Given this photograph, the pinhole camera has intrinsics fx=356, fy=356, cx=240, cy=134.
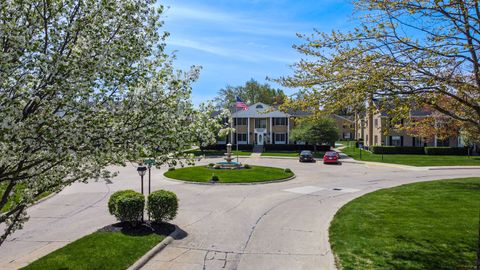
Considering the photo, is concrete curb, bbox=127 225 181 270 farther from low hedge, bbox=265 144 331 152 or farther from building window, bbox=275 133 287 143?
building window, bbox=275 133 287 143

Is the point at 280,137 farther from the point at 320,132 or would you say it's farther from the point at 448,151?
the point at 448,151

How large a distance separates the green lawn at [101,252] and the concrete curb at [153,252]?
0.12m

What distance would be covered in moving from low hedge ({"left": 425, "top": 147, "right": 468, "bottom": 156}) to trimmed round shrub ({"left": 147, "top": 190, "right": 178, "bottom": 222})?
48.6m

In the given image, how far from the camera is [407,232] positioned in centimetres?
1127

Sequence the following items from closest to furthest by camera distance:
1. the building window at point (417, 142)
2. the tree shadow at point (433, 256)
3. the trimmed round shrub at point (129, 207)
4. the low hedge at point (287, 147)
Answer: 1. the tree shadow at point (433, 256)
2. the trimmed round shrub at point (129, 207)
3. the building window at point (417, 142)
4. the low hedge at point (287, 147)

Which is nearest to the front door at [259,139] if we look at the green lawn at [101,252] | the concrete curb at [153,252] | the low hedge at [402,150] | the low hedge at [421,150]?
the low hedge at [421,150]

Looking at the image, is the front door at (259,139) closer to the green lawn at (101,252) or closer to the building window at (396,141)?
the building window at (396,141)

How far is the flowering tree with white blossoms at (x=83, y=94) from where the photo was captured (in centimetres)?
459

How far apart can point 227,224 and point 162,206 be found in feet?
→ 8.33

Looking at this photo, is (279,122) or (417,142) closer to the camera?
(417,142)

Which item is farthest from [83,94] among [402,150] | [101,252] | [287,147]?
[287,147]

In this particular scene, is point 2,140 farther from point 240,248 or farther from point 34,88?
point 240,248

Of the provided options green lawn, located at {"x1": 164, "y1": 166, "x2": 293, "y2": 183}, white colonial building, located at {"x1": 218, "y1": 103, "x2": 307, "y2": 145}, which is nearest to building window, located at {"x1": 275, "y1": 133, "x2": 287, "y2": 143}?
white colonial building, located at {"x1": 218, "y1": 103, "x2": 307, "y2": 145}

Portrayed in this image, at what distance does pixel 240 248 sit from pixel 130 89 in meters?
6.51
